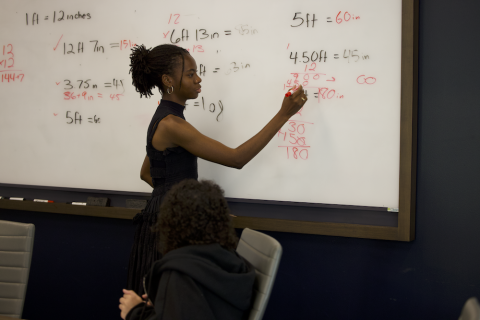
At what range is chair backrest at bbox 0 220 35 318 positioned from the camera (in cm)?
149

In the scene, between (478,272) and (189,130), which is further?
(478,272)

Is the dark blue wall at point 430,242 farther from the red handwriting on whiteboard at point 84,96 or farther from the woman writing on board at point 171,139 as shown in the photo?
the red handwriting on whiteboard at point 84,96

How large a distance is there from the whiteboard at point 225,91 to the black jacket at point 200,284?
83 cm

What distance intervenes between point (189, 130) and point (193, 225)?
569mm

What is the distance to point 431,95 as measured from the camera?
1.66 m

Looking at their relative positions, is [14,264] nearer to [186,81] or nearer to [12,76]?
[186,81]

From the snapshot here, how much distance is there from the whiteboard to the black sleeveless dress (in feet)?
1.23

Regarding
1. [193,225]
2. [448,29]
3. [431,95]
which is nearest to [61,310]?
[193,225]

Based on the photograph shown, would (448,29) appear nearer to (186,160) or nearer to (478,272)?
(478,272)

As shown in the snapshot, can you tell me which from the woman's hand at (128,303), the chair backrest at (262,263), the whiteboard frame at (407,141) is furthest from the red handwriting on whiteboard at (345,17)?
the woman's hand at (128,303)

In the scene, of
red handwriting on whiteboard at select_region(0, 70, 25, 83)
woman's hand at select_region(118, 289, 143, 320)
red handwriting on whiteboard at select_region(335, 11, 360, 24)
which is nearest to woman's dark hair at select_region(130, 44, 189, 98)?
red handwriting on whiteboard at select_region(335, 11, 360, 24)

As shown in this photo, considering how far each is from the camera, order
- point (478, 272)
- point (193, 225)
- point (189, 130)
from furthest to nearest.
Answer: point (478, 272) < point (189, 130) < point (193, 225)

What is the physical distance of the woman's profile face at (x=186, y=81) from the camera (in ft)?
5.29

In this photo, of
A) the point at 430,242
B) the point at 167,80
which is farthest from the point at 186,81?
the point at 430,242
